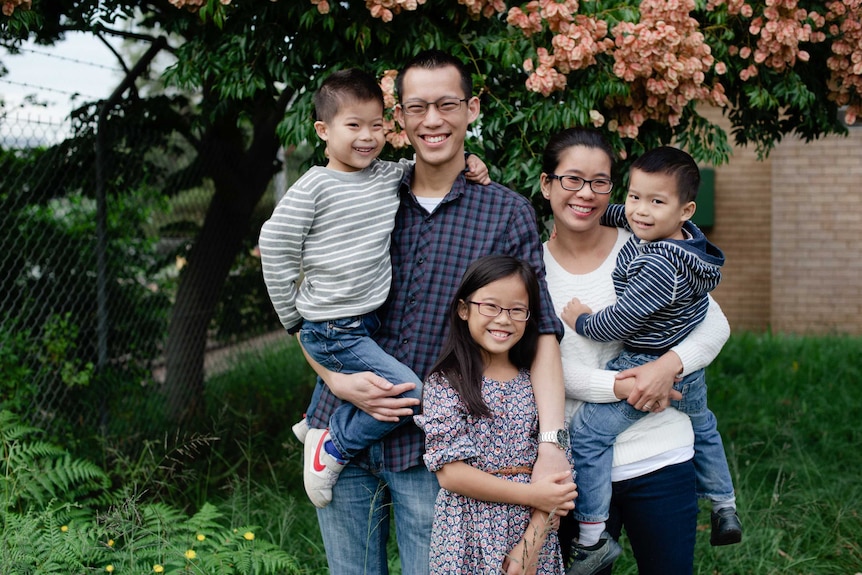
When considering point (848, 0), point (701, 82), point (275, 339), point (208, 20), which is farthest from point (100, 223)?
point (848, 0)

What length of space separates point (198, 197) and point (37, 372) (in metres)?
1.79

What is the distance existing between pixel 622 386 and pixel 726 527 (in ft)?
2.23

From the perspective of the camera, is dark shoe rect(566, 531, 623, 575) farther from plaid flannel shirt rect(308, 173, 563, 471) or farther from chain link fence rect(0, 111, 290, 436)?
chain link fence rect(0, 111, 290, 436)

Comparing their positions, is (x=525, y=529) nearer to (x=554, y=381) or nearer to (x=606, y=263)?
(x=554, y=381)

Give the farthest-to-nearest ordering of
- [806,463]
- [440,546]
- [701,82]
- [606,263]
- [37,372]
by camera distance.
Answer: [806,463], [37,372], [701,82], [606,263], [440,546]

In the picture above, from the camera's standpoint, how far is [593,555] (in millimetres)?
2361

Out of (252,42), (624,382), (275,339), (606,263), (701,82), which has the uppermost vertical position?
(252,42)

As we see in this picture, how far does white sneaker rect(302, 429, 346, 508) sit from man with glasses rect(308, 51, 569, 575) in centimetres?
4

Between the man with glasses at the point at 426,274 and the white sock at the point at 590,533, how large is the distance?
0.32 meters

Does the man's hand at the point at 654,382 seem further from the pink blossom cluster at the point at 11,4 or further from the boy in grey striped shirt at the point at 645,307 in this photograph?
the pink blossom cluster at the point at 11,4

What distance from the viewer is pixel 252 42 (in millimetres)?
3521

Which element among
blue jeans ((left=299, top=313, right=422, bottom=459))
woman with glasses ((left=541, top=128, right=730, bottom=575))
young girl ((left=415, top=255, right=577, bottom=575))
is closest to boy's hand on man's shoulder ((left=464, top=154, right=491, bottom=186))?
woman with glasses ((left=541, top=128, right=730, bottom=575))

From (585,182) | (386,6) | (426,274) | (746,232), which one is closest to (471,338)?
(426,274)

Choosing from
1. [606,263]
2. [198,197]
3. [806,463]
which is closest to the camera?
[606,263]
